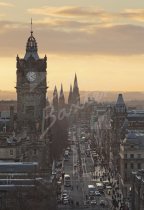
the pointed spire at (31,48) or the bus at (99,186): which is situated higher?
the pointed spire at (31,48)

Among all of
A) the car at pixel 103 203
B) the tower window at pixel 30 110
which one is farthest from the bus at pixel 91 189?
the tower window at pixel 30 110

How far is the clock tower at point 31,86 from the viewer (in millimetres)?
132750

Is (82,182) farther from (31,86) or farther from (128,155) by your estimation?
(31,86)

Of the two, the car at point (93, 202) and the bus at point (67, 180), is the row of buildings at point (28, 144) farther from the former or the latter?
the car at point (93, 202)

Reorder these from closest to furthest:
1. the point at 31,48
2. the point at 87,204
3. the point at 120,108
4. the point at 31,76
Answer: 1. the point at 87,204
2. the point at 31,76
3. the point at 31,48
4. the point at 120,108

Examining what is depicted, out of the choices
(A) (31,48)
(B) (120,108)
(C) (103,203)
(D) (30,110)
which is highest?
(A) (31,48)

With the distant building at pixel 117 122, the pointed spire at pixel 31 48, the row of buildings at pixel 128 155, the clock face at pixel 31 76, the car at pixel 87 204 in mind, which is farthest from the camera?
the distant building at pixel 117 122

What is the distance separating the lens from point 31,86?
133 metres

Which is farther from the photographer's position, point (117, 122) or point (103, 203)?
point (117, 122)

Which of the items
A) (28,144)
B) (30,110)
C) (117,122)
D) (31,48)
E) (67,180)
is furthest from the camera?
(117,122)

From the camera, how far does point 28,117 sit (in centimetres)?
13475

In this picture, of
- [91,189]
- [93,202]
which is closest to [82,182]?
[91,189]

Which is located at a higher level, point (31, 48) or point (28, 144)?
point (31, 48)

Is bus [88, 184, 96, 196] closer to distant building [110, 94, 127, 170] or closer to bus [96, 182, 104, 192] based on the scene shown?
bus [96, 182, 104, 192]
